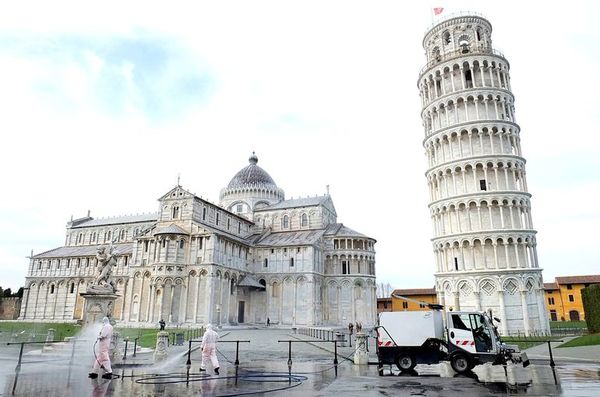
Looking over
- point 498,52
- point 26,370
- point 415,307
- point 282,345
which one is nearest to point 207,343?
point 26,370

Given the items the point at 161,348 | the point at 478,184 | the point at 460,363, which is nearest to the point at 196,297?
the point at 161,348

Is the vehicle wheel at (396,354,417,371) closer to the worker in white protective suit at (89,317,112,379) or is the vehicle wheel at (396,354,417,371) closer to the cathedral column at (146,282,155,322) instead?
the worker in white protective suit at (89,317,112,379)

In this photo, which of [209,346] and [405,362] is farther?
[405,362]

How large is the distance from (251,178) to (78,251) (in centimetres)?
3180

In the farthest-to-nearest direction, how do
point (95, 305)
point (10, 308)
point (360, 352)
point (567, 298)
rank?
point (10, 308), point (567, 298), point (95, 305), point (360, 352)

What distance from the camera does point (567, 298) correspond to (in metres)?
67.7

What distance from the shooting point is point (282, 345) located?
1108 inches

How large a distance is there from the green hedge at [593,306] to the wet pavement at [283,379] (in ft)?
47.3

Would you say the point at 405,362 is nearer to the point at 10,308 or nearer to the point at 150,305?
the point at 150,305

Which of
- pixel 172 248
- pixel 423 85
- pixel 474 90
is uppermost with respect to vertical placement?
pixel 423 85

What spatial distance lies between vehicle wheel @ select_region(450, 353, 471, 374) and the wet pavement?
10.8 inches

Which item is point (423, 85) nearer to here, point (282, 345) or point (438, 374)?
point (282, 345)

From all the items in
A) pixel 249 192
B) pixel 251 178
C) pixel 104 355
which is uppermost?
pixel 251 178

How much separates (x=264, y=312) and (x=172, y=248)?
15.5 m
